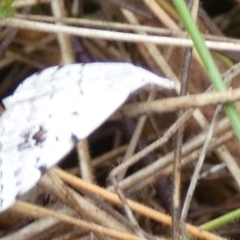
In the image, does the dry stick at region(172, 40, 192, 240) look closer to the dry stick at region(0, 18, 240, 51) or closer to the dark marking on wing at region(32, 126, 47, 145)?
the dry stick at region(0, 18, 240, 51)

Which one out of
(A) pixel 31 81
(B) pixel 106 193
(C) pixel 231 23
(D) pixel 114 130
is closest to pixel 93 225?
(B) pixel 106 193

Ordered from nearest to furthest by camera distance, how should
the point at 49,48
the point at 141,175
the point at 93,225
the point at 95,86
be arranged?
the point at 95,86 → the point at 93,225 → the point at 141,175 → the point at 49,48

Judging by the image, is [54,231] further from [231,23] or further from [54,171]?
[231,23]

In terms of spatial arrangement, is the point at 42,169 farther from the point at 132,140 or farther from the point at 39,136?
the point at 132,140

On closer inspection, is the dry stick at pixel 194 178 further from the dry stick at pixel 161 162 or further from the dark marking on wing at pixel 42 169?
the dark marking on wing at pixel 42 169

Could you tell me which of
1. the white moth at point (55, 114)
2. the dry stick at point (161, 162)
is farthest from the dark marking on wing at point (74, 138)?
the dry stick at point (161, 162)

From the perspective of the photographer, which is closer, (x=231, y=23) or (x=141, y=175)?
(x=141, y=175)
